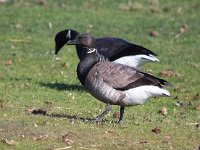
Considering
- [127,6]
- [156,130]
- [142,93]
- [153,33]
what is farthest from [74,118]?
[127,6]

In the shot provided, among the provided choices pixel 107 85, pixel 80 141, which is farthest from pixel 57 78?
pixel 80 141

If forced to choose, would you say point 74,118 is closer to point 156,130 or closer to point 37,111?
point 37,111

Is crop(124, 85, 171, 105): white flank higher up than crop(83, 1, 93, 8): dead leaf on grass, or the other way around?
crop(124, 85, 171, 105): white flank

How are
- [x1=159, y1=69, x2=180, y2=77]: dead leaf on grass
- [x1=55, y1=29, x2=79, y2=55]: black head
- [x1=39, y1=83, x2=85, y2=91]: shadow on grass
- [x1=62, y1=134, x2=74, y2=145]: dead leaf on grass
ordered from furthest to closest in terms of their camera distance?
[x1=159, y1=69, x2=180, y2=77]: dead leaf on grass → [x1=55, y1=29, x2=79, y2=55]: black head → [x1=39, y1=83, x2=85, y2=91]: shadow on grass → [x1=62, y1=134, x2=74, y2=145]: dead leaf on grass


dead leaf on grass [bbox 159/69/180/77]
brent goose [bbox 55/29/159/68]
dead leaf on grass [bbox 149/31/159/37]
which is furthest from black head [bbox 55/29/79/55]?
dead leaf on grass [bbox 149/31/159/37]

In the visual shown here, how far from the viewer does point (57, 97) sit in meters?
13.5

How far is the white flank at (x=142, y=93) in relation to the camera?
1051cm

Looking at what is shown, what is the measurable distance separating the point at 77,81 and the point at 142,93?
4899mm

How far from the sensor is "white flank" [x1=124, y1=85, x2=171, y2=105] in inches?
414

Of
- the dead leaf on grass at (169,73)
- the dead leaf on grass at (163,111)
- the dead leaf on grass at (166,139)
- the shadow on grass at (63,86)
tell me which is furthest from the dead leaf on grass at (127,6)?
the dead leaf on grass at (166,139)

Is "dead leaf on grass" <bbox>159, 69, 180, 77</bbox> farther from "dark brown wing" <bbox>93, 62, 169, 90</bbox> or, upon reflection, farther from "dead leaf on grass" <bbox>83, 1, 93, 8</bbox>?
"dead leaf on grass" <bbox>83, 1, 93, 8</bbox>

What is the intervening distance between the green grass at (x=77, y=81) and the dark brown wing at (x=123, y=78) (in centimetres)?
60

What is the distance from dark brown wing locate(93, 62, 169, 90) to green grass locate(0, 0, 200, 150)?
0.60 metres

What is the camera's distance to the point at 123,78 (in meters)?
10.6
